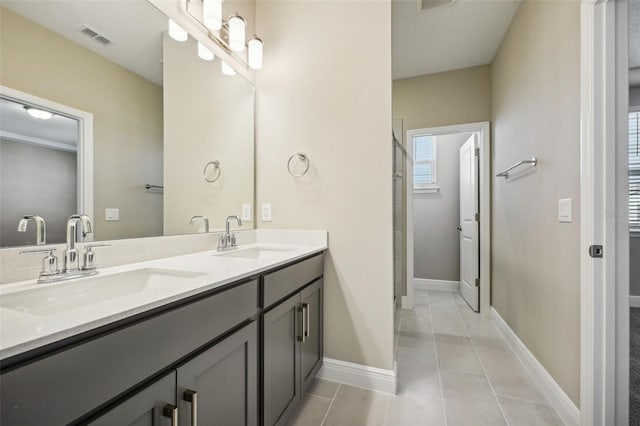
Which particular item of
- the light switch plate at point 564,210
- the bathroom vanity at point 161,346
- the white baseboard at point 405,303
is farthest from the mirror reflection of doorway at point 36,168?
the white baseboard at point 405,303

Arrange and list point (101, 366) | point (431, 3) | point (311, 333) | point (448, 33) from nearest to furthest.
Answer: point (101, 366), point (311, 333), point (431, 3), point (448, 33)

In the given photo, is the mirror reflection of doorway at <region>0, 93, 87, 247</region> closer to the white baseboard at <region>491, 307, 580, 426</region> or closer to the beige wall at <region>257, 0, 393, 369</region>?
the beige wall at <region>257, 0, 393, 369</region>

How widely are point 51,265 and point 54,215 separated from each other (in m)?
0.18

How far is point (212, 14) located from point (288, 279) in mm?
1506

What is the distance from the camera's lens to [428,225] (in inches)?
155

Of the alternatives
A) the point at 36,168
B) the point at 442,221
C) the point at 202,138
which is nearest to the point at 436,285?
the point at 442,221

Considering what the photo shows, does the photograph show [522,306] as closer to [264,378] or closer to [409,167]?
[409,167]

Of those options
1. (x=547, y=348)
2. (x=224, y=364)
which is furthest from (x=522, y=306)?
(x=224, y=364)

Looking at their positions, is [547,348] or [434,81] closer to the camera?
[547,348]

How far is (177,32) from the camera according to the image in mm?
1462

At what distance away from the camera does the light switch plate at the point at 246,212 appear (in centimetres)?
196

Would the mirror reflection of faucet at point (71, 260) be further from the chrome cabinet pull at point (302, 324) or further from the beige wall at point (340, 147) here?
the beige wall at point (340, 147)

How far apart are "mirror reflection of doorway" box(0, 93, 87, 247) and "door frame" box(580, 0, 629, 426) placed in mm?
2143

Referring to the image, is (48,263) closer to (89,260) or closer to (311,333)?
(89,260)
